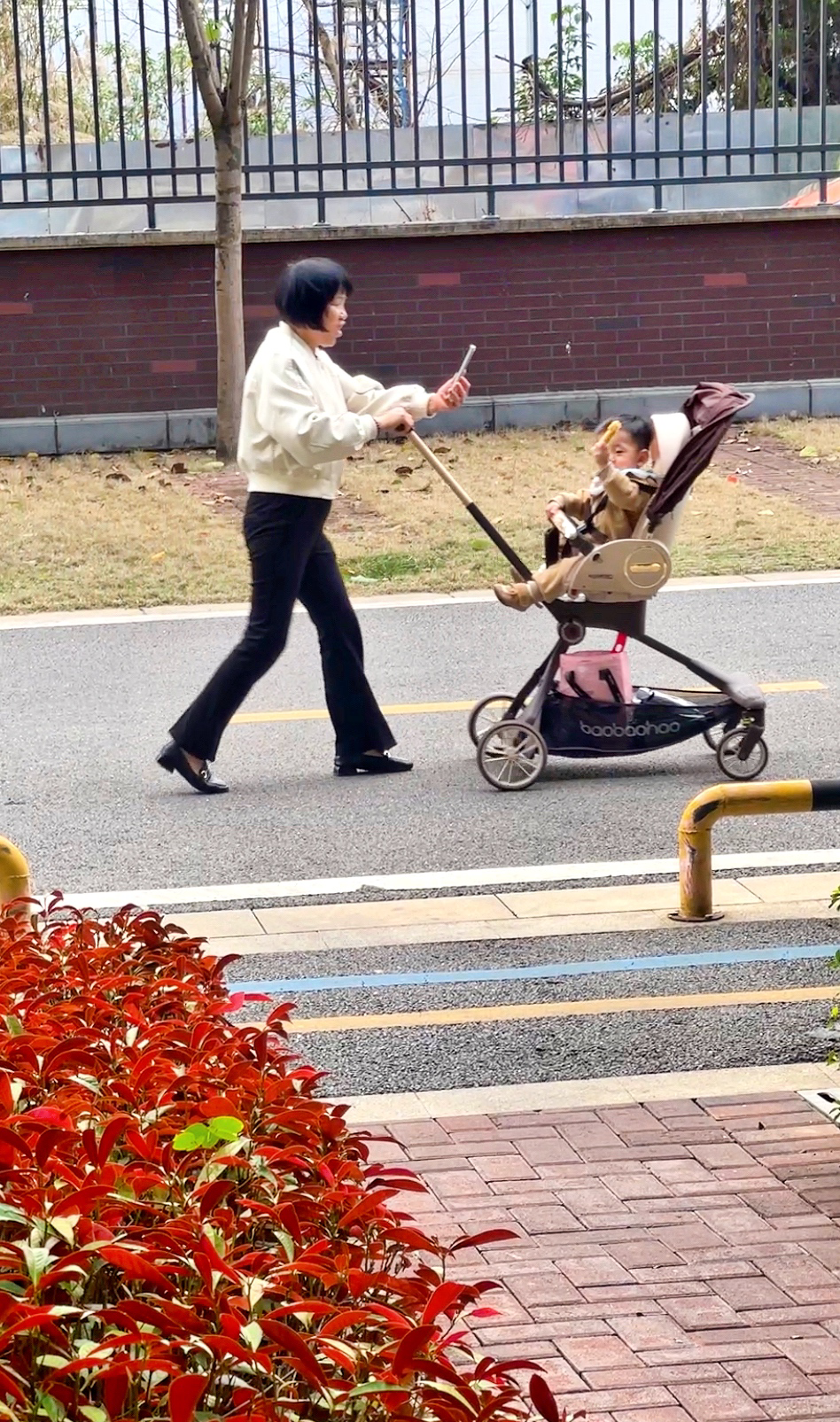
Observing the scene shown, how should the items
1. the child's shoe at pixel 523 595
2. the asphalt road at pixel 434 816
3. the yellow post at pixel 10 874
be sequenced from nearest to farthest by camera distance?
the yellow post at pixel 10 874, the asphalt road at pixel 434 816, the child's shoe at pixel 523 595

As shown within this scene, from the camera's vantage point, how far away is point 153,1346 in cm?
197

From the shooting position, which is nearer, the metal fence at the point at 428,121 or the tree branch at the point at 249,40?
the tree branch at the point at 249,40

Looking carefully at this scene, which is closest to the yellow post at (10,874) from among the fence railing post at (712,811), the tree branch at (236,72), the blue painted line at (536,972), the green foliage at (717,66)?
the blue painted line at (536,972)

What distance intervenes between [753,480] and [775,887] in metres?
8.66

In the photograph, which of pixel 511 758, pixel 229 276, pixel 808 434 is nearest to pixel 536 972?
pixel 511 758

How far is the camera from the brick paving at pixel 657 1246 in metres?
3.27

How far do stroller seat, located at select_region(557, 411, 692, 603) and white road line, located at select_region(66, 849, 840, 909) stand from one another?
123 centimetres

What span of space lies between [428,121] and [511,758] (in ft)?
32.5

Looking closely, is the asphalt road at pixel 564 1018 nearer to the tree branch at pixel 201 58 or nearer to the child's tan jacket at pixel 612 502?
the child's tan jacket at pixel 612 502

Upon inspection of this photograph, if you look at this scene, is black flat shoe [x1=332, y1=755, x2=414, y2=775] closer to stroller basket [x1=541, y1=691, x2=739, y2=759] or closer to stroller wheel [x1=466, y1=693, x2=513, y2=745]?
stroller wheel [x1=466, y1=693, x2=513, y2=745]

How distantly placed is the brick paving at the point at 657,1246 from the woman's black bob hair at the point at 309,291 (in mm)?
3904

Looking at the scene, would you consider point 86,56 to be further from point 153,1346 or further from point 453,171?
point 153,1346

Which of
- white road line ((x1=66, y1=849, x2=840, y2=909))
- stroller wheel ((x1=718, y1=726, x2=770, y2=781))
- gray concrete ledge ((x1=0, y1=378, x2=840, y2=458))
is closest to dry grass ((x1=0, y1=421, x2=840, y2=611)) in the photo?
gray concrete ledge ((x1=0, y1=378, x2=840, y2=458))

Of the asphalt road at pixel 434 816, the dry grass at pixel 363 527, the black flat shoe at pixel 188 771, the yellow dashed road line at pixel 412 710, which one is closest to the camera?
the asphalt road at pixel 434 816
